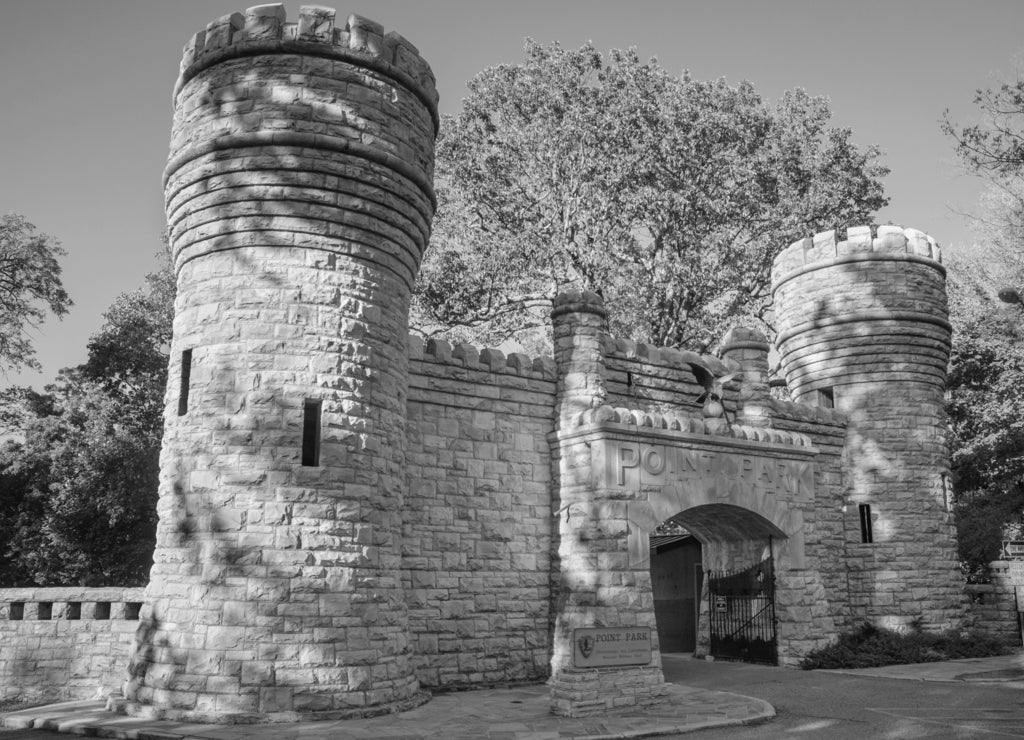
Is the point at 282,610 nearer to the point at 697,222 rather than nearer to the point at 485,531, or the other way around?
the point at 485,531

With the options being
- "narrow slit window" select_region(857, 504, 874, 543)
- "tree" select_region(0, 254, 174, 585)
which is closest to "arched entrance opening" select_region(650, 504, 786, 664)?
"narrow slit window" select_region(857, 504, 874, 543)

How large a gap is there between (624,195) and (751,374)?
368 inches

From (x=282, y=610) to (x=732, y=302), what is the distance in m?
17.3

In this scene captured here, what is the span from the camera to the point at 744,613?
13.7 m

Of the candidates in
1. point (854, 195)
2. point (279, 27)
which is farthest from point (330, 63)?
point (854, 195)

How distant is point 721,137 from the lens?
2261 cm

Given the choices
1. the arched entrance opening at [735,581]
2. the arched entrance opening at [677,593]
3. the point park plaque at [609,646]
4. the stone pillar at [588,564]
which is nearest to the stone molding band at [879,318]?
the arched entrance opening at [677,593]

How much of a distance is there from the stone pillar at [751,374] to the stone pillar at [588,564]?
3133 mm

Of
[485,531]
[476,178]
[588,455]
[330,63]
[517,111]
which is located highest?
[517,111]

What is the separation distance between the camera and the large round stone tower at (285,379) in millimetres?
8516

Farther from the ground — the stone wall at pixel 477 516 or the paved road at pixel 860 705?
the stone wall at pixel 477 516

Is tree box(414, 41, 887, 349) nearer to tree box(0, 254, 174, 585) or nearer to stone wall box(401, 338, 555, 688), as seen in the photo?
tree box(0, 254, 174, 585)

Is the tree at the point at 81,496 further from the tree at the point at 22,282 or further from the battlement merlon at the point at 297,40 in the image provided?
the battlement merlon at the point at 297,40

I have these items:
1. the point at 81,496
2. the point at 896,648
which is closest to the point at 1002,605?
the point at 896,648
